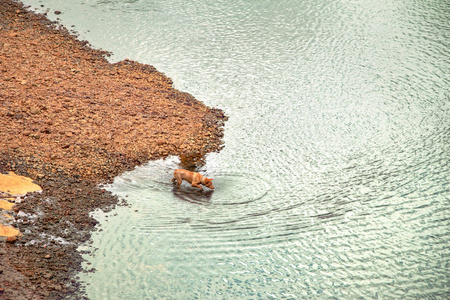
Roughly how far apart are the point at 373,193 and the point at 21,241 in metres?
2.31

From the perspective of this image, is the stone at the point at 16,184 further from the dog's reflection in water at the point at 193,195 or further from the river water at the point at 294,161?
the dog's reflection in water at the point at 193,195

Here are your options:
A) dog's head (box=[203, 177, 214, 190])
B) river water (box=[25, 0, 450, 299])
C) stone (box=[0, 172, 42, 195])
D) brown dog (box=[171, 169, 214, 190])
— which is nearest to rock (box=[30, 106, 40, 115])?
stone (box=[0, 172, 42, 195])

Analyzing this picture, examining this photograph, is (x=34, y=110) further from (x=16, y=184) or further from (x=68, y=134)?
(x=16, y=184)

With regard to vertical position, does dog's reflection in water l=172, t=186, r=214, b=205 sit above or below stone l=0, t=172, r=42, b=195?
above

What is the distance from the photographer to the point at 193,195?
2.93m

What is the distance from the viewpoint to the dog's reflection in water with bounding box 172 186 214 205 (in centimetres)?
287

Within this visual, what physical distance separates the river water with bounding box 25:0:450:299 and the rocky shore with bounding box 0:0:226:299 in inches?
6.1

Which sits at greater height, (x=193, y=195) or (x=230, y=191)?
(x=230, y=191)

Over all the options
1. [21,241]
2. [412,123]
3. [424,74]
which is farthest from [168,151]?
[424,74]

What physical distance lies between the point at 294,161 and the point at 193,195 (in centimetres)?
89

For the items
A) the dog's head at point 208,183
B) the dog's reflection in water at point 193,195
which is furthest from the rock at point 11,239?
the dog's head at point 208,183

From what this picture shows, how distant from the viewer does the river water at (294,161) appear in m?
2.36

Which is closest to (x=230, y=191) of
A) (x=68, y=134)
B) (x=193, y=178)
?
(x=193, y=178)

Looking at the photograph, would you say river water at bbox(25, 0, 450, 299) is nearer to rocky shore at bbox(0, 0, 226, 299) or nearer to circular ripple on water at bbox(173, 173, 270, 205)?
circular ripple on water at bbox(173, 173, 270, 205)
